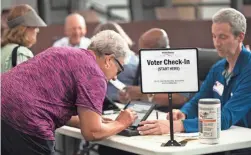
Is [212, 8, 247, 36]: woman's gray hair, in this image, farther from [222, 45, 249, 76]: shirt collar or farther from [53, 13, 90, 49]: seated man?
[53, 13, 90, 49]: seated man

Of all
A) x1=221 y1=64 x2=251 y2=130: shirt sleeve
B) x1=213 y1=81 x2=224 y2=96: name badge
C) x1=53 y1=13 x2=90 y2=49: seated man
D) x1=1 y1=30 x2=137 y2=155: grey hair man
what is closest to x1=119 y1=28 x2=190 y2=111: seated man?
x1=213 y1=81 x2=224 y2=96: name badge

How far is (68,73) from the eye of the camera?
11.4 feet

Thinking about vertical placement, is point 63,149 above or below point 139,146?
below

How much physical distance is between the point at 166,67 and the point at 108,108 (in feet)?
3.99

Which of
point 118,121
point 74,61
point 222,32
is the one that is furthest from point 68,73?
point 222,32

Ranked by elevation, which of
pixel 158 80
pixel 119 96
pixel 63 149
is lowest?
pixel 63 149

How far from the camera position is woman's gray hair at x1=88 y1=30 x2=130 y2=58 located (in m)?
3.61

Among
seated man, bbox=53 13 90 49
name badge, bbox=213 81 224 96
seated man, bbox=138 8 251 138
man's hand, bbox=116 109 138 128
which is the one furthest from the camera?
seated man, bbox=53 13 90 49

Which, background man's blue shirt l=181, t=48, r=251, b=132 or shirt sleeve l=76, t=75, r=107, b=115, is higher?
shirt sleeve l=76, t=75, r=107, b=115

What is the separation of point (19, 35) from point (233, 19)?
65.5 inches

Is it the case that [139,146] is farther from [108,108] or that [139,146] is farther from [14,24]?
[14,24]

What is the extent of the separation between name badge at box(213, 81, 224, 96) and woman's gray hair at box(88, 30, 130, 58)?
0.84 meters

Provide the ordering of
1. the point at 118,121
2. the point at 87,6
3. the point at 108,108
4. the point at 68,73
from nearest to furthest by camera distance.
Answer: the point at 68,73 → the point at 118,121 → the point at 108,108 → the point at 87,6

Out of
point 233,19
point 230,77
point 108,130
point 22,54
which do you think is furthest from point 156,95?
point 108,130
